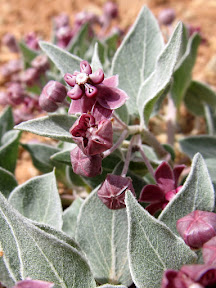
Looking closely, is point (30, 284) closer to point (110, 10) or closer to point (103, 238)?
point (103, 238)

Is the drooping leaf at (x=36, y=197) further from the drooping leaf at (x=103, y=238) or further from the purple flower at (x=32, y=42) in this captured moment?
the purple flower at (x=32, y=42)

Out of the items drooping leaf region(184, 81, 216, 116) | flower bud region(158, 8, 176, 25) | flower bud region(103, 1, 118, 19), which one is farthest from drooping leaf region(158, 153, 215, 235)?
flower bud region(103, 1, 118, 19)

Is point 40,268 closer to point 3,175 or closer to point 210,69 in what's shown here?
point 3,175

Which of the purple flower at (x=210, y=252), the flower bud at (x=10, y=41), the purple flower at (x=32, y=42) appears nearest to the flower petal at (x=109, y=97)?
the purple flower at (x=210, y=252)

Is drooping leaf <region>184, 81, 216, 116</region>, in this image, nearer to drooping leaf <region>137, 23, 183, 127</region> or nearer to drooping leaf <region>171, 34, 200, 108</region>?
drooping leaf <region>171, 34, 200, 108</region>

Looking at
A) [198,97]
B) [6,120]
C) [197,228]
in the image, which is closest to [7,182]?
[6,120]
